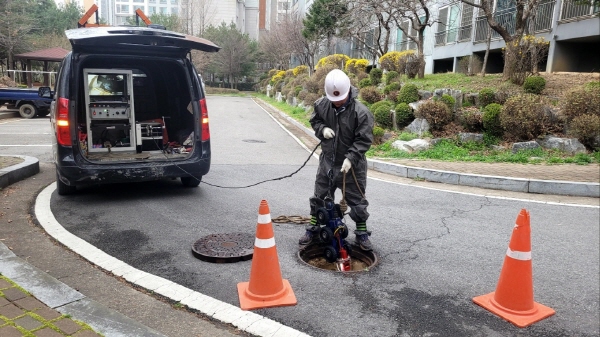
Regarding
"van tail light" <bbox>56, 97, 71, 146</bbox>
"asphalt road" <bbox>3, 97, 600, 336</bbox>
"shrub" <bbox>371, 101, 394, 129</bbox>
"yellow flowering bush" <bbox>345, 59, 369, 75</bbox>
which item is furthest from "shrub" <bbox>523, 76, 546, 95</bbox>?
"yellow flowering bush" <bbox>345, 59, 369, 75</bbox>

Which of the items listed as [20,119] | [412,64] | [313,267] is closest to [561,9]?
[412,64]

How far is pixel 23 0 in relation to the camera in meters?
29.8

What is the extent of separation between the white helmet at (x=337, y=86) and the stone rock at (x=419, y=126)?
769 cm

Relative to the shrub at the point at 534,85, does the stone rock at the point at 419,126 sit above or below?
below

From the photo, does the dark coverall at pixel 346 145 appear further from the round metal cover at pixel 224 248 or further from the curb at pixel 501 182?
the curb at pixel 501 182

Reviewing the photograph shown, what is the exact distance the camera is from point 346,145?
4039 mm

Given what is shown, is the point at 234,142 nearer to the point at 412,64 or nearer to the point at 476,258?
the point at 412,64

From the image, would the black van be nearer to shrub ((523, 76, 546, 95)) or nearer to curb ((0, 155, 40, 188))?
curb ((0, 155, 40, 188))

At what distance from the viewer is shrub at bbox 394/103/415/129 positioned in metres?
11.6

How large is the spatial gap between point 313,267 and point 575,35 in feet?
48.7

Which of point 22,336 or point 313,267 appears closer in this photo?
point 22,336

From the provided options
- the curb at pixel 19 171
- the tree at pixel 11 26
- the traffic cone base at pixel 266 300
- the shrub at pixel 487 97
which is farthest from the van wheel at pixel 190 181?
the tree at pixel 11 26

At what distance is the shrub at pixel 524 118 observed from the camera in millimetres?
9414

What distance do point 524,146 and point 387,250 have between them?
6521 millimetres
